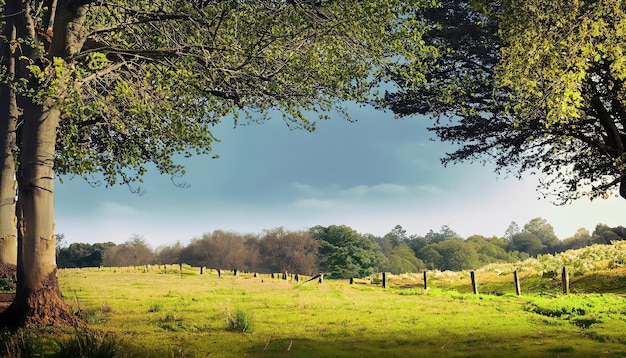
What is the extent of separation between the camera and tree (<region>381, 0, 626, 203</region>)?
15805mm

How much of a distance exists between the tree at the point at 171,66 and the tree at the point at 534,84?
8.12ft

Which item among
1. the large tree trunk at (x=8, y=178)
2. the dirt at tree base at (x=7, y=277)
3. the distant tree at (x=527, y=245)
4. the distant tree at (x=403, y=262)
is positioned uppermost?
the large tree trunk at (x=8, y=178)

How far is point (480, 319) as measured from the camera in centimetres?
1496

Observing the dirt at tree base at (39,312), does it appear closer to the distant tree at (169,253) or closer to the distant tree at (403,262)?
the distant tree at (169,253)

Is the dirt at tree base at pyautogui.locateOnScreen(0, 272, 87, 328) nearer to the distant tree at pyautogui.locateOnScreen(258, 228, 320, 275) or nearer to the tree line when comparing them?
the tree line

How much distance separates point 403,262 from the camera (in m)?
131

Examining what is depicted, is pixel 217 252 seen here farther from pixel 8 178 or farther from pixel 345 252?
pixel 8 178

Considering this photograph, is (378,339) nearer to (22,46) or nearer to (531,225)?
(22,46)

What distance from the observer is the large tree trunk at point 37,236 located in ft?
41.9

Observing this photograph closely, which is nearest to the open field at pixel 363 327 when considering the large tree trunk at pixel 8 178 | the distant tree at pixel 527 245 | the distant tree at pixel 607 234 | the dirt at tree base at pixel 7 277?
the dirt at tree base at pixel 7 277

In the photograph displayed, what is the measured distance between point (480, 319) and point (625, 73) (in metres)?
8.91

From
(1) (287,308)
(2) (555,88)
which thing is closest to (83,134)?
(1) (287,308)

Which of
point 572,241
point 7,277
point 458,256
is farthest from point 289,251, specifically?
point 7,277

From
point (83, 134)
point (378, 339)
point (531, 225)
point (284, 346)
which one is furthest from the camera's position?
point (531, 225)
